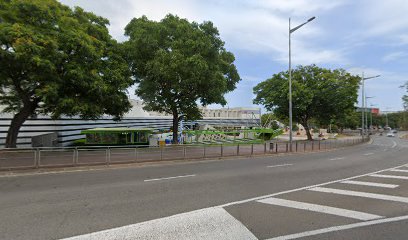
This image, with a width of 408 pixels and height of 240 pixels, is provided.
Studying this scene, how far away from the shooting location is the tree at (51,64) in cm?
1669

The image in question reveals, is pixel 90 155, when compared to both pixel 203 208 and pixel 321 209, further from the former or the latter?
pixel 321 209

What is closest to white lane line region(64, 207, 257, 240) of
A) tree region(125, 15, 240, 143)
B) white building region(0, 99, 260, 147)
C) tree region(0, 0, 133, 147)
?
tree region(0, 0, 133, 147)

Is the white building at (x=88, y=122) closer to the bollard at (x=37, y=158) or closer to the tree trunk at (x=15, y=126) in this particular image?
the tree trunk at (x=15, y=126)

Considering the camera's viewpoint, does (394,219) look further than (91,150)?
No

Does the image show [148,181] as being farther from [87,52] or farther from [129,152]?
[87,52]

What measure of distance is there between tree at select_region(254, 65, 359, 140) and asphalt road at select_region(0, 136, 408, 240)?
35.9m

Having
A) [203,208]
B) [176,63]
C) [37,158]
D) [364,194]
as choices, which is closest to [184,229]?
[203,208]

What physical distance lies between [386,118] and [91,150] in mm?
150010

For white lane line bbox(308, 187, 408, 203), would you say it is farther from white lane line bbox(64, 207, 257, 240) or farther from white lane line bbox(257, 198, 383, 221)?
white lane line bbox(64, 207, 257, 240)

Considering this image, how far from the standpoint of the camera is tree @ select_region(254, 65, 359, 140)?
152ft

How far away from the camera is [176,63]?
87.5 feet

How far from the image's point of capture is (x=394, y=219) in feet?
21.7

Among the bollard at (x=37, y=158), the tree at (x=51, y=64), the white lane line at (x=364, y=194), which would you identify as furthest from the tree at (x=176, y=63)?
the white lane line at (x=364, y=194)

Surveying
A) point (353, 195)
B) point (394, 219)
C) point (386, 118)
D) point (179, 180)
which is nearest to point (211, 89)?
point (179, 180)
